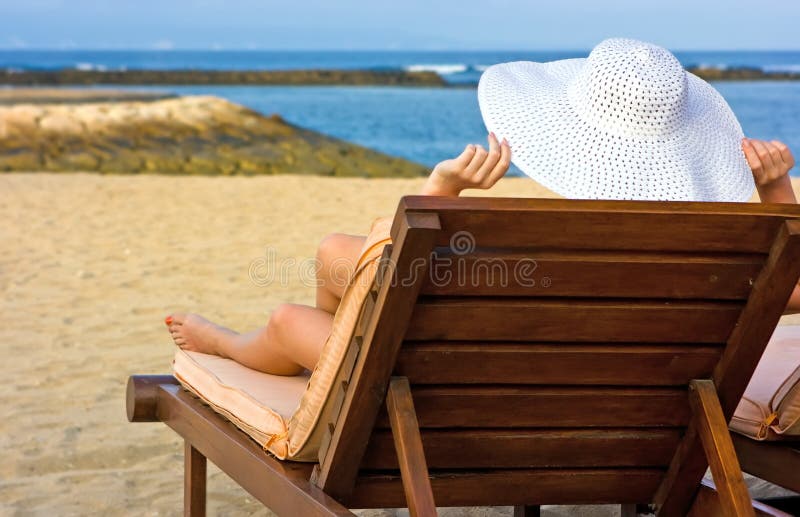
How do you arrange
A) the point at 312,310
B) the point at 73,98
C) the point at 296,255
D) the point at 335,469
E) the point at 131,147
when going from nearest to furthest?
the point at 335,469 < the point at 312,310 < the point at 296,255 < the point at 131,147 < the point at 73,98

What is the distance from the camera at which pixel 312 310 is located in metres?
2.73

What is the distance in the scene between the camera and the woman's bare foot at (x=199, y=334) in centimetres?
309

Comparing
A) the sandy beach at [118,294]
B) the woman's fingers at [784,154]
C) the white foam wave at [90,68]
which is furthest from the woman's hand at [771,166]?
the white foam wave at [90,68]

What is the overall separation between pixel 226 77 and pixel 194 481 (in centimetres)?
4806

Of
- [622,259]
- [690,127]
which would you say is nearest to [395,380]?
[622,259]

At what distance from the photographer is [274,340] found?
2.81m

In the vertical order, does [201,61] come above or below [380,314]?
above

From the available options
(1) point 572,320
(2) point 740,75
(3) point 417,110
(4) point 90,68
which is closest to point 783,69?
(2) point 740,75

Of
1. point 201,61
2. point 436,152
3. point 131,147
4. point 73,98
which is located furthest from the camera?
point 201,61

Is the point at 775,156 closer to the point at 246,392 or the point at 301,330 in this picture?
the point at 301,330

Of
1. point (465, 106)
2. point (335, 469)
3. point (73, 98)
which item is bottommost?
point (335, 469)

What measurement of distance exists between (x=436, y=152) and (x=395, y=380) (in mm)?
21774

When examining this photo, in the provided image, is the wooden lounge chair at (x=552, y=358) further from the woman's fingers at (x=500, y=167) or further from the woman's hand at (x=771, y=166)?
the woman's hand at (x=771, y=166)

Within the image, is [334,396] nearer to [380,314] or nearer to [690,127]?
[380,314]
